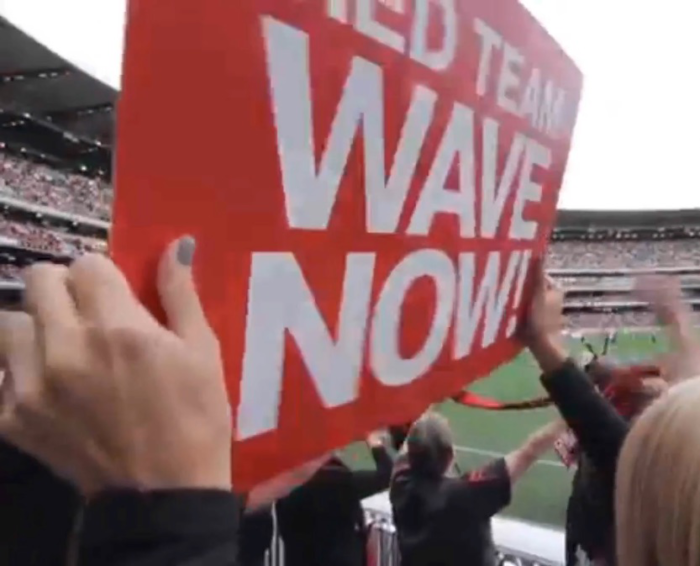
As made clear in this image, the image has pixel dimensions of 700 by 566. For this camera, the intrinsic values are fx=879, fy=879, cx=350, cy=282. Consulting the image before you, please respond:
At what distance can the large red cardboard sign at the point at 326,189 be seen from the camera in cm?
36

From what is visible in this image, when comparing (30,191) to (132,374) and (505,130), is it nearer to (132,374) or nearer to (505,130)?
(505,130)

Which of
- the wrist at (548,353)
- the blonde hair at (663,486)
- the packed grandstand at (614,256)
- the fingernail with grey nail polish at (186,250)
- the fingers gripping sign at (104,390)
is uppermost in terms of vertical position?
the fingernail with grey nail polish at (186,250)

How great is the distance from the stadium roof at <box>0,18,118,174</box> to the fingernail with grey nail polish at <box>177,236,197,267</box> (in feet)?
17.3

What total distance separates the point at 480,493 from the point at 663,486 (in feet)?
3.43

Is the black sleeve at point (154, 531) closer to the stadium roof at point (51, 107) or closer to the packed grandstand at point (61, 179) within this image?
the packed grandstand at point (61, 179)

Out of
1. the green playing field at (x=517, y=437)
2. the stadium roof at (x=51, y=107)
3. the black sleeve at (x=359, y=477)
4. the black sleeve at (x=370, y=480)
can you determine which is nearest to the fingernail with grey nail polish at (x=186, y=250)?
the black sleeve at (x=359, y=477)

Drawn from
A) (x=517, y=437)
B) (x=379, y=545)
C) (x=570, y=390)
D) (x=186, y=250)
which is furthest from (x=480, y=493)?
(x=517, y=437)

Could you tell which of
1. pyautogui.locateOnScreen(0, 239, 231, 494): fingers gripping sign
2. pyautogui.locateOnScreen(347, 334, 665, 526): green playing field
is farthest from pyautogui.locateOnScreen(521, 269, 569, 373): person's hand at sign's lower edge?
pyautogui.locateOnScreen(347, 334, 665, 526): green playing field

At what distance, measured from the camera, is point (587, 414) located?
2.73 feet

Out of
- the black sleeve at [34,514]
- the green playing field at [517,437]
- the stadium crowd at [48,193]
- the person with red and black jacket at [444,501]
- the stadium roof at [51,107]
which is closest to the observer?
the black sleeve at [34,514]

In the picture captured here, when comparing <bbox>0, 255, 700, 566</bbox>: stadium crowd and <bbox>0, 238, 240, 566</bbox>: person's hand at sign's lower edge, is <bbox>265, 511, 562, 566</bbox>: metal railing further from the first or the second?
<bbox>0, 238, 240, 566</bbox>: person's hand at sign's lower edge

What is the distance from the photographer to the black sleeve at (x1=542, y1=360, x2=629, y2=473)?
832 millimetres

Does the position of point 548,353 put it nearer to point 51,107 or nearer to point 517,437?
point 517,437

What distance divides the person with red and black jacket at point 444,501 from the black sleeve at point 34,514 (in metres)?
0.94
